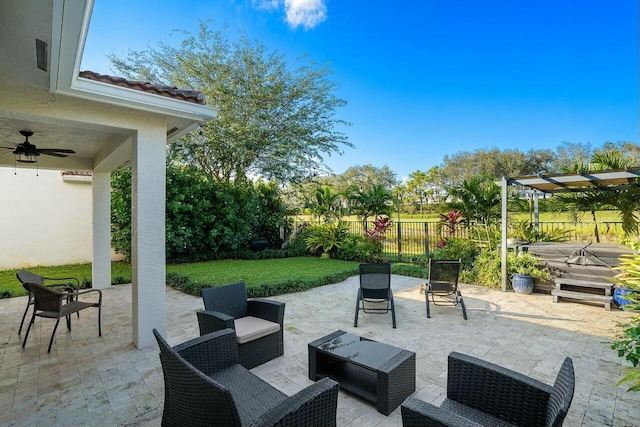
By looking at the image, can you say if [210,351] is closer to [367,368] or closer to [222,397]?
[222,397]

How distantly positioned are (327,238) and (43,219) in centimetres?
1090

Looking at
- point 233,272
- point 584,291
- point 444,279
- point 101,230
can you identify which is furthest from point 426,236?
point 101,230

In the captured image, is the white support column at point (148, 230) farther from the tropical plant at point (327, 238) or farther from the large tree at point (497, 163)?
the large tree at point (497, 163)

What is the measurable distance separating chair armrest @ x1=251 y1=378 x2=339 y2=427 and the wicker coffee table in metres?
1.02

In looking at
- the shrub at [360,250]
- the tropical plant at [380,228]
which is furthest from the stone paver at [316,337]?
the tropical plant at [380,228]

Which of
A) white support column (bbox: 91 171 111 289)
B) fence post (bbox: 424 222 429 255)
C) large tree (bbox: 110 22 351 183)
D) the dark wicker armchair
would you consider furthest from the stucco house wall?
fence post (bbox: 424 222 429 255)

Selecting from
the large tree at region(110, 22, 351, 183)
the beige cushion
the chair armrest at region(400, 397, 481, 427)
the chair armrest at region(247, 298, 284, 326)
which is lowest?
the beige cushion

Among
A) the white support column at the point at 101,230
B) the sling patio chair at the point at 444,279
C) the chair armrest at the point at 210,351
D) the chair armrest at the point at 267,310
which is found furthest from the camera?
the white support column at the point at 101,230

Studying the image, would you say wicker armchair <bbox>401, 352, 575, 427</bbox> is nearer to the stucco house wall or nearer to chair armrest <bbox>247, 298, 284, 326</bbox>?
chair armrest <bbox>247, 298, 284, 326</bbox>

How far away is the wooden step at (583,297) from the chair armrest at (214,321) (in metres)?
7.28

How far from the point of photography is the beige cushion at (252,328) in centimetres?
382

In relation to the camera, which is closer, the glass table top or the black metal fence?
the glass table top

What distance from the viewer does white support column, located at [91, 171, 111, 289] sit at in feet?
27.8

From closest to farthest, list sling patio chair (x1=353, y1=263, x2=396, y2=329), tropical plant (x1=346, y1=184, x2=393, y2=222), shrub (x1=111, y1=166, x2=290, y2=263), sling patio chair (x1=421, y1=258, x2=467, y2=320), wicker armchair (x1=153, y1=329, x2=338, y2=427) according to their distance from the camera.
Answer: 1. wicker armchair (x1=153, y1=329, x2=338, y2=427)
2. sling patio chair (x1=353, y1=263, x2=396, y2=329)
3. sling patio chair (x1=421, y1=258, x2=467, y2=320)
4. shrub (x1=111, y1=166, x2=290, y2=263)
5. tropical plant (x1=346, y1=184, x2=393, y2=222)
